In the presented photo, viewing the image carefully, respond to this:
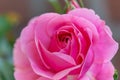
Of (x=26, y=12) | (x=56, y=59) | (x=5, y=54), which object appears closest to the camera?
(x=56, y=59)

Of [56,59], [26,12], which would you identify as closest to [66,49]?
[56,59]

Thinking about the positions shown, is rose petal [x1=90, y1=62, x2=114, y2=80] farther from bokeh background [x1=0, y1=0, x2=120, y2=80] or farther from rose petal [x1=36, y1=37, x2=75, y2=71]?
bokeh background [x1=0, y1=0, x2=120, y2=80]

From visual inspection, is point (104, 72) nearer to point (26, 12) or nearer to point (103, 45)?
point (103, 45)

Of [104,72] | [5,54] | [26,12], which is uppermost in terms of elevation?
[26,12]

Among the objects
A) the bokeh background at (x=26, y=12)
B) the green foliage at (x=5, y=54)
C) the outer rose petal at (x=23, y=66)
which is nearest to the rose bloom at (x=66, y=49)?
the outer rose petal at (x=23, y=66)

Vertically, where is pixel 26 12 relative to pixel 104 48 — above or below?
above

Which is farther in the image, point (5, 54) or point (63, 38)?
point (5, 54)

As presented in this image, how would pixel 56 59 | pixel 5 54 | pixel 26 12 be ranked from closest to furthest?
pixel 56 59 → pixel 5 54 → pixel 26 12

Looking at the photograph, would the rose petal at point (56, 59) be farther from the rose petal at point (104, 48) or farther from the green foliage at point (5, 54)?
the green foliage at point (5, 54)

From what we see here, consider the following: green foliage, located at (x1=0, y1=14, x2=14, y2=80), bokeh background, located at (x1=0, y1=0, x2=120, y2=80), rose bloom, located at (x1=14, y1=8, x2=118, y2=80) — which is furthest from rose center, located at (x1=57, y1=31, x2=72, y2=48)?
bokeh background, located at (x1=0, y1=0, x2=120, y2=80)
